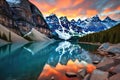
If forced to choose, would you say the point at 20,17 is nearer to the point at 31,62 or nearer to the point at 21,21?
the point at 21,21

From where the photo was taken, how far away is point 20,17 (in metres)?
133

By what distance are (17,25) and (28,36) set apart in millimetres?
13178

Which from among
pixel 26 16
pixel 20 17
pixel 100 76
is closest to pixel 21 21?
pixel 20 17

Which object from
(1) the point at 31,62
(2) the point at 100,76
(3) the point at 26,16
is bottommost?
(1) the point at 31,62

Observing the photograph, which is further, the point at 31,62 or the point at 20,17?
the point at 20,17

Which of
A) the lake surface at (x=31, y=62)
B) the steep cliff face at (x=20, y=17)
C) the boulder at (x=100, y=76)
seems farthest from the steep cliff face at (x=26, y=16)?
the boulder at (x=100, y=76)

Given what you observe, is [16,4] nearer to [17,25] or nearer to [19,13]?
[19,13]

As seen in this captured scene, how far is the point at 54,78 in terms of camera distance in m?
14.9

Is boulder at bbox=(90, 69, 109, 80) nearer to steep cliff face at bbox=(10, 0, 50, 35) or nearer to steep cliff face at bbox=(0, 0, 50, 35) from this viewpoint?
steep cliff face at bbox=(0, 0, 50, 35)

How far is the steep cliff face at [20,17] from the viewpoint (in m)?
113

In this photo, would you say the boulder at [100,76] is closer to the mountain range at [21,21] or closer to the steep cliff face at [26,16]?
the mountain range at [21,21]

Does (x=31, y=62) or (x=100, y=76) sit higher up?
(x=100, y=76)

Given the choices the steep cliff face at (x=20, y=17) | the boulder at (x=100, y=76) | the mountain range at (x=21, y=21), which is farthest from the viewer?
the steep cliff face at (x=20, y=17)

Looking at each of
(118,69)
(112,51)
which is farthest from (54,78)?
(112,51)
